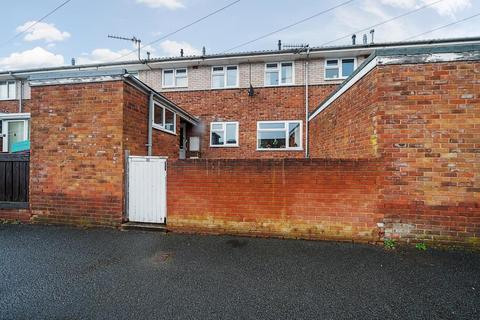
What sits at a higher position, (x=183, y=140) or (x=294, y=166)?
(x=183, y=140)

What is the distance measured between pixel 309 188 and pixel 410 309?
6.95 ft

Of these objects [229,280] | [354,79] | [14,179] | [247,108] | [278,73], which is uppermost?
[278,73]

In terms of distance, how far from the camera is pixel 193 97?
37.7 feet

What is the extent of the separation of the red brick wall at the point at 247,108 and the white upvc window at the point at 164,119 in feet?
10.7

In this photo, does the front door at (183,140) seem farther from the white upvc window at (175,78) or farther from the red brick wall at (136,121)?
the red brick wall at (136,121)

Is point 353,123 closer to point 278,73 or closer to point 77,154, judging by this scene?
point 77,154

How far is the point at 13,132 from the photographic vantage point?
1020 cm

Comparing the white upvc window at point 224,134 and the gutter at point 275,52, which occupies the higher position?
the gutter at point 275,52

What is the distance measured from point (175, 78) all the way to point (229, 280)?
11.3 m

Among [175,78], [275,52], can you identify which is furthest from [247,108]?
[175,78]

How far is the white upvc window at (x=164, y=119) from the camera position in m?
6.49

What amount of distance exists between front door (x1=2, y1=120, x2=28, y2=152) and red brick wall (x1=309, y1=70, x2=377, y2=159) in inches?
503

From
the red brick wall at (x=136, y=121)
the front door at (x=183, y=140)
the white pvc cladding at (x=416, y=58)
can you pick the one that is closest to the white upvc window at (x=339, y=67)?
the white pvc cladding at (x=416, y=58)

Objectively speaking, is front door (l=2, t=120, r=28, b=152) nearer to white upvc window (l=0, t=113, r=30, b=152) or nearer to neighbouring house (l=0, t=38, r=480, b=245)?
white upvc window (l=0, t=113, r=30, b=152)
